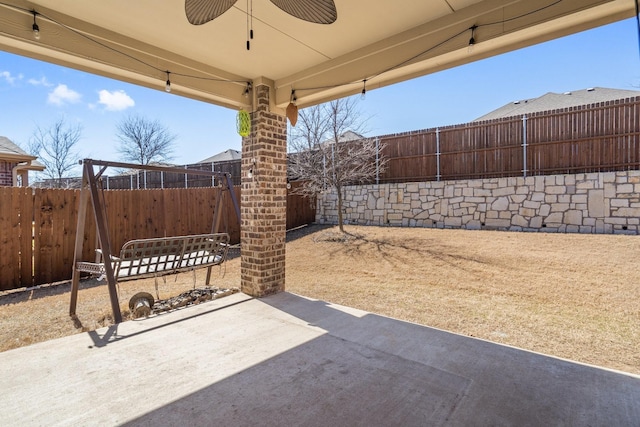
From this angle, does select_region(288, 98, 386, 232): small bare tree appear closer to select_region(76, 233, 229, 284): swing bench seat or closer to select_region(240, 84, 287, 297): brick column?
select_region(240, 84, 287, 297): brick column

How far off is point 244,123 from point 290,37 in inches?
51.4

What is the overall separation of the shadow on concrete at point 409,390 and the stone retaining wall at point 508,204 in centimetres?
704

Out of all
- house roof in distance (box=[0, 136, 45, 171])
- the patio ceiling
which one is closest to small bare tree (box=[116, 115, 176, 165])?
house roof in distance (box=[0, 136, 45, 171])

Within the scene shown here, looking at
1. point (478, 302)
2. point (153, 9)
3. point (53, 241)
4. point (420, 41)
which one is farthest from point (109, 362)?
point (53, 241)

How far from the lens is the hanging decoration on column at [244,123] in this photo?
3.92 meters

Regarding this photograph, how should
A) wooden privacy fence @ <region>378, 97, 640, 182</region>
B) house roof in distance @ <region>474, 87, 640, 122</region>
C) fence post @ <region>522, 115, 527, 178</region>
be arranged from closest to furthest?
wooden privacy fence @ <region>378, 97, 640, 182</region> < fence post @ <region>522, 115, 527, 178</region> < house roof in distance @ <region>474, 87, 640, 122</region>

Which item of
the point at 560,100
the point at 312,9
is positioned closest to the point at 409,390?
the point at 312,9

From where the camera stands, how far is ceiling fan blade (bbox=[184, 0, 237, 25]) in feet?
6.81

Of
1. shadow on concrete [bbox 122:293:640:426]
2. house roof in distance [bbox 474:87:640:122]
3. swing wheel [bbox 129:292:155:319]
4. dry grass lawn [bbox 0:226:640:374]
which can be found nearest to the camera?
shadow on concrete [bbox 122:293:640:426]

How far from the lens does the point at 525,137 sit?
8.64 metres

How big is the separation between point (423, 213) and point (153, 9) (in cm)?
887

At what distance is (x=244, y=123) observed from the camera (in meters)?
3.92

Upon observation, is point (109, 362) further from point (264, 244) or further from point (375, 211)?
point (375, 211)

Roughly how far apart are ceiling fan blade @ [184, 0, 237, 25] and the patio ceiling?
245mm
